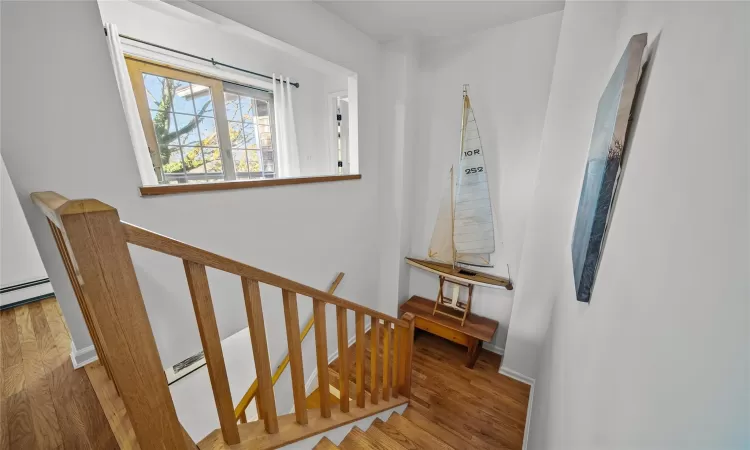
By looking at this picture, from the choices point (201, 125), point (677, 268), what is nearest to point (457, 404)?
point (677, 268)

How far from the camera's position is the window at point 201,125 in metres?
2.14

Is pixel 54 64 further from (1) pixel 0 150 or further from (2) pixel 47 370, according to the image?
(2) pixel 47 370

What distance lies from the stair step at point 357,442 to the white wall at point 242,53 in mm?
2305

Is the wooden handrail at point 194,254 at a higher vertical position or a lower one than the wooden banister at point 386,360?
higher

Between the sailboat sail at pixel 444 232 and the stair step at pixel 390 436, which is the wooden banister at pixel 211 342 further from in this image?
the sailboat sail at pixel 444 232

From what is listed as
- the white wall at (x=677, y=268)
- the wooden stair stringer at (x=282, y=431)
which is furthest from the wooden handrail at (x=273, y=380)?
the white wall at (x=677, y=268)

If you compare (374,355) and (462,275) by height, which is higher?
(462,275)

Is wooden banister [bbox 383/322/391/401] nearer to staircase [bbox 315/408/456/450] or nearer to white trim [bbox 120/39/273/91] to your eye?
staircase [bbox 315/408/456/450]

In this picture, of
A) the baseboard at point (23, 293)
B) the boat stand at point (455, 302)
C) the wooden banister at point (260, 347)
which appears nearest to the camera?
the wooden banister at point (260, 347)

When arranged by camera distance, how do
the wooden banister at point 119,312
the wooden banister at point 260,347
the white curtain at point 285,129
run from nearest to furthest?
the wooden banister at point 119,312
the wooden banister at point 260,347
the white curtain at point 285,129

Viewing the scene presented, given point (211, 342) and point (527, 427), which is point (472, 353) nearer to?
point (527, 427)

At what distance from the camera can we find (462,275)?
2439mm

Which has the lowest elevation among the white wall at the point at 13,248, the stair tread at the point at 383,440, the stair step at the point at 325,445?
the stair tread at the point at 383,440

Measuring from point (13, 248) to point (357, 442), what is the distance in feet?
9.42
